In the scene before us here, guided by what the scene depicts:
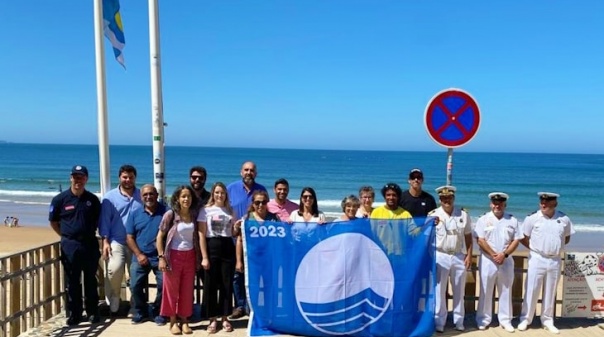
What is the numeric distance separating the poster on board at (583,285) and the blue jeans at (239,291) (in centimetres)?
389

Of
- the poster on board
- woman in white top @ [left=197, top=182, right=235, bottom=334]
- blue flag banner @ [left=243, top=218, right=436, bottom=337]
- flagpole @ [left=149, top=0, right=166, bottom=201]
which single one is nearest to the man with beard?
woman in white top @ [left=197, top=182, right=235, bottom=334]

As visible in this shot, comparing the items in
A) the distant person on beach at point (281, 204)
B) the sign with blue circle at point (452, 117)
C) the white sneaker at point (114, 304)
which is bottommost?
the white sneaker at point (114, 304)

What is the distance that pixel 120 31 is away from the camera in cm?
771

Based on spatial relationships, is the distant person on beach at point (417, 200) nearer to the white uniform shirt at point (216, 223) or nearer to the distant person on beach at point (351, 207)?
the distant person on beach at point (351, 207)

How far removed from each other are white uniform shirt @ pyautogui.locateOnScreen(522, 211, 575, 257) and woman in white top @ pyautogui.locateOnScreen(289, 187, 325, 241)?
2.47 meters

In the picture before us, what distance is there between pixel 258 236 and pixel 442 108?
98.9 inches

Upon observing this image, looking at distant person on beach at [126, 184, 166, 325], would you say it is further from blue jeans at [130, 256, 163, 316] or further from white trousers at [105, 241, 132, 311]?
white trousers at [105, 241, 132, 311]

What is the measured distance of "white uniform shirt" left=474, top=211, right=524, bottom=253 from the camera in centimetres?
550

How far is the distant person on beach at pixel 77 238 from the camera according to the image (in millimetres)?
5465

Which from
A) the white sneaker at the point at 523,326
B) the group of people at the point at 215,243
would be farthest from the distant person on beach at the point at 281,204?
the white sneaker at the point at 523,326

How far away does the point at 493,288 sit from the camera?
5664mm

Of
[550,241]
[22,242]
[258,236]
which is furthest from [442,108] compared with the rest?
[22,242]

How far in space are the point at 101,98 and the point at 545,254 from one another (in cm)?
600

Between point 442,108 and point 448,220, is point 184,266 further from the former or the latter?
point 442,108
